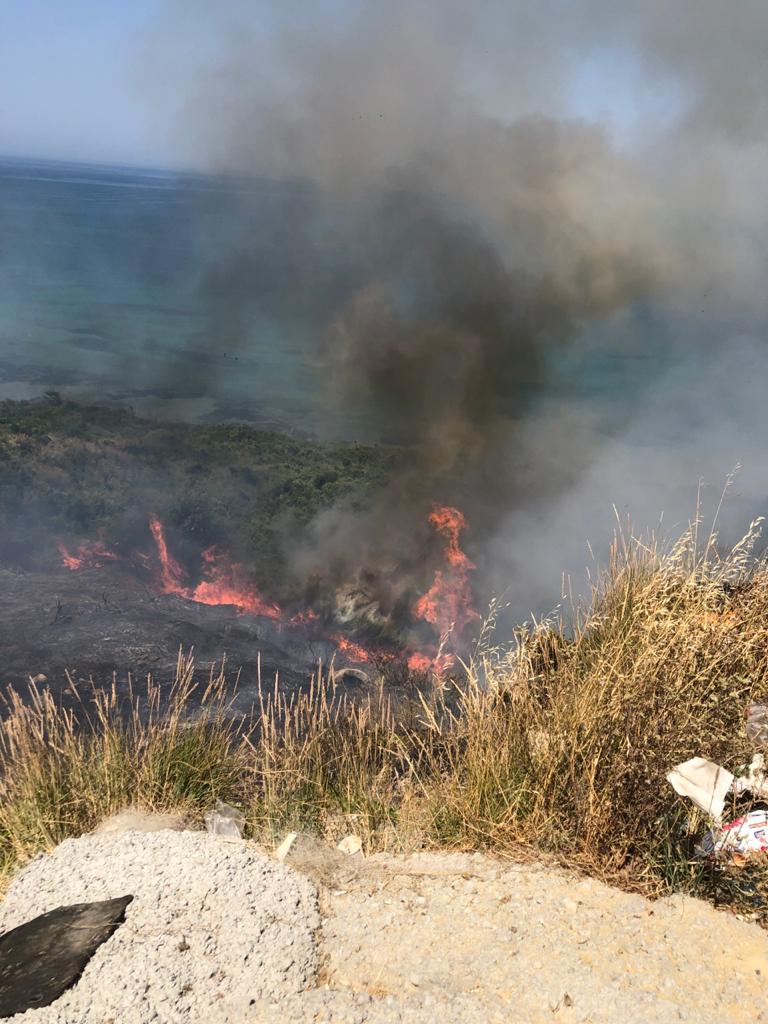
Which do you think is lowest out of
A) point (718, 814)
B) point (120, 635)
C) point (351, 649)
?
point (351, 649)

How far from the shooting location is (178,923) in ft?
9.64

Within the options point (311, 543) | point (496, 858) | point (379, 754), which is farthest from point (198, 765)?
point (311, 543)

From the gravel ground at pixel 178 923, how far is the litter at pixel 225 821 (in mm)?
399

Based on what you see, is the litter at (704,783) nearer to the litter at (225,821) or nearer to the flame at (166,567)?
the litter at (225,821)

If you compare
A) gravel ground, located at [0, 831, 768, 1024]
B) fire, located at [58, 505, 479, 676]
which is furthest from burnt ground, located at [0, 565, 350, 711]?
gravel ground, located at [0, 831, 768, 1024]

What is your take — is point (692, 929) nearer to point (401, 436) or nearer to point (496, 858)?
point (496, 858)

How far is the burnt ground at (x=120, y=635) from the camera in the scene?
9.27 metres

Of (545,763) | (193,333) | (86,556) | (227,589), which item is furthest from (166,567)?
(193,333)

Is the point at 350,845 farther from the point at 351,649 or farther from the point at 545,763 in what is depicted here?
the point at 351,649

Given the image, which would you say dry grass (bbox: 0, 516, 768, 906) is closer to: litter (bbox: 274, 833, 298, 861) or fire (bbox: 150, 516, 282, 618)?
litter (bbox: 274, 833, 298, 861)

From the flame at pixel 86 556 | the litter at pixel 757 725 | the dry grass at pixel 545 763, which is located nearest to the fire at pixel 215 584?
the flame at pixel 86 556

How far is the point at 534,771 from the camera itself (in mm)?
3479

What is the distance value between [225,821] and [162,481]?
12.3 m

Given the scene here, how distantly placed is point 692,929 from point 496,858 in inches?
31.3
